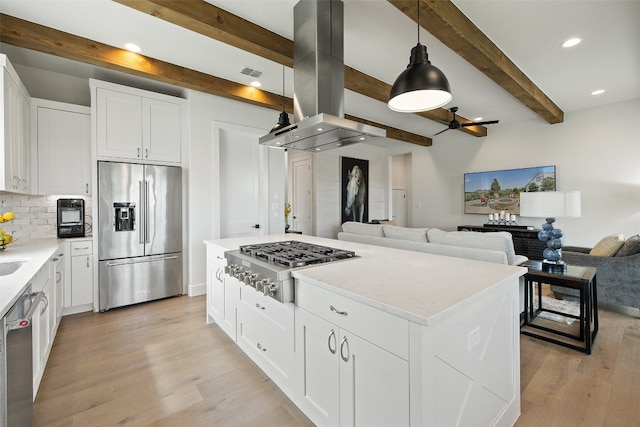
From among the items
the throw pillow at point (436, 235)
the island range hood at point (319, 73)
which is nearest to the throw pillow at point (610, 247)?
the throw pillow at point (436, 235)

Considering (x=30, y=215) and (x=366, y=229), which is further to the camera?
(x=366, y=229)

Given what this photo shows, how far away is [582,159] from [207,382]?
20.7 feet

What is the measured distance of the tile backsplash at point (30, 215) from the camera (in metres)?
3.15

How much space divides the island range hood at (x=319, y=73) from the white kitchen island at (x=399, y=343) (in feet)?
3.32

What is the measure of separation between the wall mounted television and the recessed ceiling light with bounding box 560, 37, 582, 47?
2.93m

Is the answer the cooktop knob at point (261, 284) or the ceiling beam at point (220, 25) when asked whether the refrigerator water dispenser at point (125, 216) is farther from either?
the cooktop knob at point (261, 284)

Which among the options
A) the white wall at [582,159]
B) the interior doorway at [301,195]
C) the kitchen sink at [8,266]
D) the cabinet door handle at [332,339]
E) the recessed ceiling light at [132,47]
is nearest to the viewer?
the cabinet door handle at [332,339]

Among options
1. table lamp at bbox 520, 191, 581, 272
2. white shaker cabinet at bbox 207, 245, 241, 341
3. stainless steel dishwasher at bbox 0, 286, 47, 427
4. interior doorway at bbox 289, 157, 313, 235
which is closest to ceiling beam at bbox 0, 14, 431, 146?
white shaker cabinet at bbox 207, 245, 241, 341

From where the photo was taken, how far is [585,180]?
4.82 metres

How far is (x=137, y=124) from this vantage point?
11.5 ft

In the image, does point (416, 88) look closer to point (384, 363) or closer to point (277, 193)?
point (384, 363)

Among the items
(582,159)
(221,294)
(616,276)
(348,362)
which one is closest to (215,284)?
(221,294)

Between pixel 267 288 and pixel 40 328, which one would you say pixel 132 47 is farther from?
pixel 267 288

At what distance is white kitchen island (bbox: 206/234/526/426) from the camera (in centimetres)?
104
